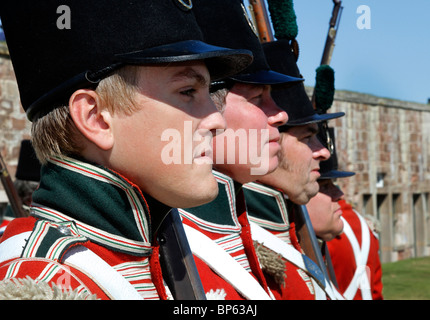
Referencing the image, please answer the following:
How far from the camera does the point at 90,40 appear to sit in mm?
1346

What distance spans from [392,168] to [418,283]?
421 centimetres

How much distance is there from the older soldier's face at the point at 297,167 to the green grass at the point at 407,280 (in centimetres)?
516

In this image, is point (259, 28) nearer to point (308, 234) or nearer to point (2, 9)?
point (308, 234)

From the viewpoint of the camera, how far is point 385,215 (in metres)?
12.7

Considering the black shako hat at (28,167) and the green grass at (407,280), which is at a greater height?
the black shako hat at (28,167)

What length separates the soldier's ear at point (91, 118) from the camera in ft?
4.30

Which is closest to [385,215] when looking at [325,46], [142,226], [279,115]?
[325,46]

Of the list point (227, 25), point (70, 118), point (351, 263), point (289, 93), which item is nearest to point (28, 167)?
point (289, 93)

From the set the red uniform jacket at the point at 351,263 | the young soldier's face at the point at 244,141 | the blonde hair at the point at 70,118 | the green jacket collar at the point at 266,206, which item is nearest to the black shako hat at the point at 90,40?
the blonde hair at the point at 70,118

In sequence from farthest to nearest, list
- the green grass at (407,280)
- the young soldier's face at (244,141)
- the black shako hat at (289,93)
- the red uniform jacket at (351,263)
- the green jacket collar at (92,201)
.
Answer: the green grass at (407,280)
the red uniform jacket at (351,263)
the black shako hat at (289,93)
the young soldier's face at (244,141)
the green jacket collar at (92,201)

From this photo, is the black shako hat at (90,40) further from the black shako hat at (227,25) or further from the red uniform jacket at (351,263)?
the red uniform jacket at (351,263)

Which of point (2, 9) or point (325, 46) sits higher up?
point (325, 46)

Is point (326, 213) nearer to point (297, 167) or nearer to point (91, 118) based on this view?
point (297, 167)

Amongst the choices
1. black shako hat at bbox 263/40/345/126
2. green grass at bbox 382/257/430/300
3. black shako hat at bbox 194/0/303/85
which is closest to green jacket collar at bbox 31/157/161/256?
black shako hat at bbox 194/0/303/85
